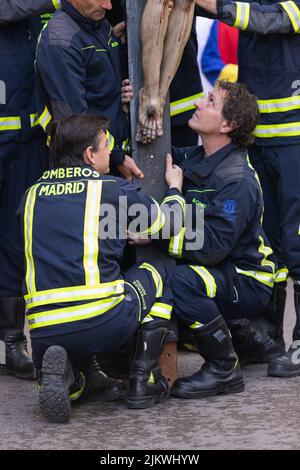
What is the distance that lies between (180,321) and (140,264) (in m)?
0.34

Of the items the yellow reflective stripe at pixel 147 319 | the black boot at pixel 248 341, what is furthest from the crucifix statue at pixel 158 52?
the black boot at pixel 248 341

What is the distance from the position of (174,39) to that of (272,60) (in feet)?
2.25

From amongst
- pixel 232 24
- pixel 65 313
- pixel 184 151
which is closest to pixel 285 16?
pixel 232 24

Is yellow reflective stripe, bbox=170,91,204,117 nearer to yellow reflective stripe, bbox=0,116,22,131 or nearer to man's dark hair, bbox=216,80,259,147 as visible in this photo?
man's dark hair, bbox=216,80,259,147

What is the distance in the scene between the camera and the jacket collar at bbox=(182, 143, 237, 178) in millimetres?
5051

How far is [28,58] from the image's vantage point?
5387mm

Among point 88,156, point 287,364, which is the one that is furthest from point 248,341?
point 88,156

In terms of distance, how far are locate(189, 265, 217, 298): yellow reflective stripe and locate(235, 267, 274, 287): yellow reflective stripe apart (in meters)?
0.19

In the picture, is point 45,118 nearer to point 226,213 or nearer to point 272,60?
point 226,213

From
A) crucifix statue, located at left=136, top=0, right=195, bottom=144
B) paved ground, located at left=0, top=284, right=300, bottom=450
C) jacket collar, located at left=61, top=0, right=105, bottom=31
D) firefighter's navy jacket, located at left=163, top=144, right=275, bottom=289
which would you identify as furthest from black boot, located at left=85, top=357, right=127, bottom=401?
jacket collar, located at left=61, top=0, right=105, bottom=31

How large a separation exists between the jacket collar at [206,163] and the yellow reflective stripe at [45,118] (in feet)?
2.18

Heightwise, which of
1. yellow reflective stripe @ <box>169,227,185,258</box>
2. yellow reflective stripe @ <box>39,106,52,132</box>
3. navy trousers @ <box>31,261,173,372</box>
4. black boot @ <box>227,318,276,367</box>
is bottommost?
black boot @ <box>227,318,276,367</box>

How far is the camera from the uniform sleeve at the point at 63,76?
489 centimetres
